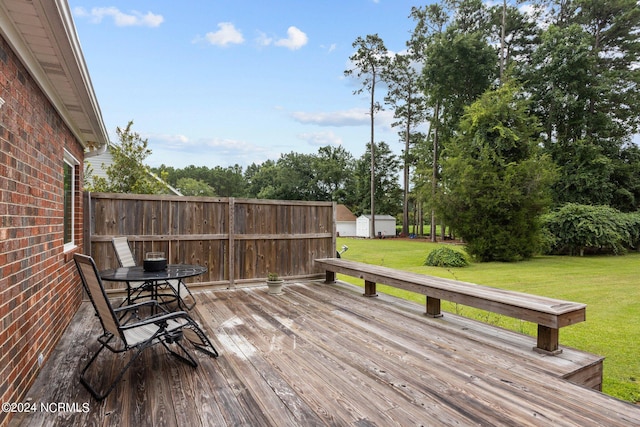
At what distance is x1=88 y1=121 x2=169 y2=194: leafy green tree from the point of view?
1074cm

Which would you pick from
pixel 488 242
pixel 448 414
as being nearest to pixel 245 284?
pixel 448 414

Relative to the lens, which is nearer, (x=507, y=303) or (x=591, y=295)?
(x=507, y=303)

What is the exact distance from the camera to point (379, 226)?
31.6 meters

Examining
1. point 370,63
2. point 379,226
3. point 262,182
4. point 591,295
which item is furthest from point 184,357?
point 262,182

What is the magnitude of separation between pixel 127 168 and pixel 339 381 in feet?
34.3

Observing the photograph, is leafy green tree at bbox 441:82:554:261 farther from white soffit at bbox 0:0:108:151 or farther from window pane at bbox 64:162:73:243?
white soffit at bbox 0:0:108:151

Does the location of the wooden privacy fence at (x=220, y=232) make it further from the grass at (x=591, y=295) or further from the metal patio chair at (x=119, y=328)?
the metal patio chair at (x=119, y=328)

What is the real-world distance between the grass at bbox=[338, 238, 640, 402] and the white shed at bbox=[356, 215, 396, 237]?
18.1 m

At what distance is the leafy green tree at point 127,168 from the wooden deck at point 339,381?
747cm

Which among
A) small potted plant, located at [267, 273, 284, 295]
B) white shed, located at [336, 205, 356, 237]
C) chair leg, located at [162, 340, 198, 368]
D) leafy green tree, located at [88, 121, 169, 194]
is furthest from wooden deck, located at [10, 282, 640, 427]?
white shed, located at [336, 205, 356, 237]

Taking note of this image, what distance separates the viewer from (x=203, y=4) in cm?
1007

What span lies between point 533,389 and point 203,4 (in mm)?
11605

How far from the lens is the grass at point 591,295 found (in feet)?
12.7

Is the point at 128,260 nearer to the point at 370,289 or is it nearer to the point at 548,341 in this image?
the point at 370,289
